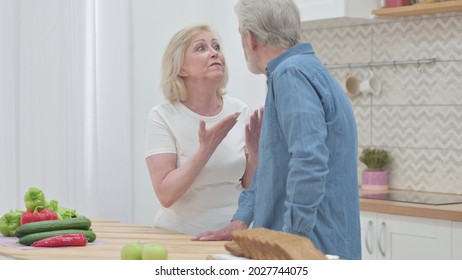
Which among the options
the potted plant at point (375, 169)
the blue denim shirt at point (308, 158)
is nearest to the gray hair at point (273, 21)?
the blue denim shirt at point (308, 158)

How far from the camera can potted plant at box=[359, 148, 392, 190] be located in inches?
178

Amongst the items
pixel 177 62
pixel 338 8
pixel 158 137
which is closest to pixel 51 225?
pixel 158 137

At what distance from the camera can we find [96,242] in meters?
2.72

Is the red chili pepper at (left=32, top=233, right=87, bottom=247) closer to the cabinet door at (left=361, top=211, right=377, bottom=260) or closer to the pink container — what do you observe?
the cabinet door at (left=361, top=211, right=377, bottom=260)

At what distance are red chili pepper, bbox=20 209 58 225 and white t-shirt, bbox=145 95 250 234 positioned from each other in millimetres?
453

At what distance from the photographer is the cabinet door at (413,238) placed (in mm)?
3672

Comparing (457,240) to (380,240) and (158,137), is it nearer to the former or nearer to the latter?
(380,240)

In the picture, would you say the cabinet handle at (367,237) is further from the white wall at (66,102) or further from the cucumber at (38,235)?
the cucumber at (38,235)

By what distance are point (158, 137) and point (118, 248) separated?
602 millimetres

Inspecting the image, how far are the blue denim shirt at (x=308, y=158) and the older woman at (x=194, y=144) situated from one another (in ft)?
1.92

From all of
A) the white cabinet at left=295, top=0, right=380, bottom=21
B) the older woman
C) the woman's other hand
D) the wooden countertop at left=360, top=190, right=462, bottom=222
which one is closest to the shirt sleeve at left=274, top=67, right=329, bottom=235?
the woman's other hand

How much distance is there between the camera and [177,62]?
3.16 meters

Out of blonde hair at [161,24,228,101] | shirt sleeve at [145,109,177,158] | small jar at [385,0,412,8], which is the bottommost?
shirt sleeve at [145,109,177,158]

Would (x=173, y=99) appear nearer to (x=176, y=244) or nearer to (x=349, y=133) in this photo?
(x=176, y=244)
